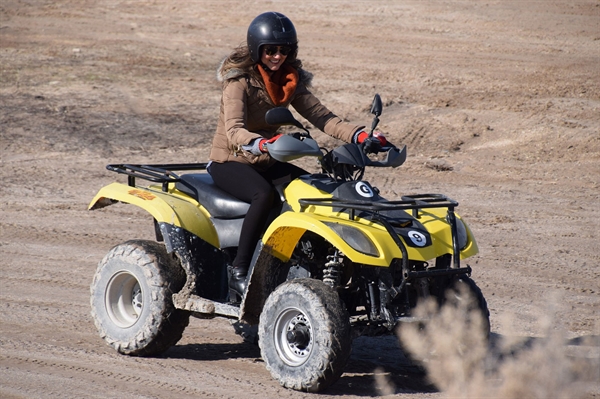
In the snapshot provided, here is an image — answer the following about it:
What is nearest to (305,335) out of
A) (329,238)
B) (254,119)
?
(329,238)

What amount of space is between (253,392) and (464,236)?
1.63 metres

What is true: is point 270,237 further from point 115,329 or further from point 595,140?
point 595,140

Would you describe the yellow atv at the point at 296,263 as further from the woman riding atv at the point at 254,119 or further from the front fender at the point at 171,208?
the woman riding atv at the point at 254,119

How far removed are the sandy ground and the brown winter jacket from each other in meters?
1.41

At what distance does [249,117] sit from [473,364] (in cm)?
218

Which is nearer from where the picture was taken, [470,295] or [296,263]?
[470,295]

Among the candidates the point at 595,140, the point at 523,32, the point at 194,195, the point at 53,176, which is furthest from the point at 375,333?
the point at 523,32

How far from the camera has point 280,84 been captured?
6.64 m

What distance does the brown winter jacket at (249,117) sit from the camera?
636cm

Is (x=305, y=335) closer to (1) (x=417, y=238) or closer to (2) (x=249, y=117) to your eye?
(1) (x=417, y=238)

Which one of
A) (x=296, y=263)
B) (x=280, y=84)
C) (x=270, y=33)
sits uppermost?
(x=270, y=33)

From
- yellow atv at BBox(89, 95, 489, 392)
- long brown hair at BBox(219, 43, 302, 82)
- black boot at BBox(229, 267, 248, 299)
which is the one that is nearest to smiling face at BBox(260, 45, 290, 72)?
long brown hair at BBox(219, 43, 302, 82)

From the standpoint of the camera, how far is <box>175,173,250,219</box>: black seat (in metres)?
6.55

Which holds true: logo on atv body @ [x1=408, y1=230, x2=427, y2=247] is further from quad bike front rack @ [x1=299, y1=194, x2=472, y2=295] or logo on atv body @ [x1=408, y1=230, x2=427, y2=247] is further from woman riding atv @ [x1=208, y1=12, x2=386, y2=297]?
woman riding atv @ [x1=208, y1=12, x2=386, y2=297]
